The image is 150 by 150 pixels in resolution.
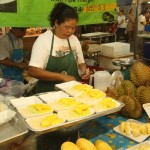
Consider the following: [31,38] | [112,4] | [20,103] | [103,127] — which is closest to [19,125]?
[20,103]

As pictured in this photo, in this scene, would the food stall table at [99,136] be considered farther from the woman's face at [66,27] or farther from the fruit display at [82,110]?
the woman's face at [66,27]

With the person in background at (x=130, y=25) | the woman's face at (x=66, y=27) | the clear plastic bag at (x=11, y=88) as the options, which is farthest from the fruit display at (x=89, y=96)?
the person in background at (x=130, y=25)

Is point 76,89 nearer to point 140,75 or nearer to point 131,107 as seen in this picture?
point 131,107

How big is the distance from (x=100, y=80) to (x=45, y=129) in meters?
0.86

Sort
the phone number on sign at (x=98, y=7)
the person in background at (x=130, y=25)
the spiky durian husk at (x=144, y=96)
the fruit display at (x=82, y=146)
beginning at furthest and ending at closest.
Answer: the person in background at (x=130, y=25)
the phone number on sign at (x=98, y=7)
the spiky durian husk at (x=144, y=96)
the fruit display at (x=82, y=146)

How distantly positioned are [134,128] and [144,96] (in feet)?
1.07

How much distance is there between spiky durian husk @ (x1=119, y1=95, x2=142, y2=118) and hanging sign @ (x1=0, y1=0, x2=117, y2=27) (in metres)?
1.26

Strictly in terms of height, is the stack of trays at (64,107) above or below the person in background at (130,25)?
below

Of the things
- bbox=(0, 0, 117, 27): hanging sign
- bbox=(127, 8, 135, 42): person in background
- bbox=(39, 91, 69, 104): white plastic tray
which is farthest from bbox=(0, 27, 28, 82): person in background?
bbox=(127, 8, 135, 42): person in background

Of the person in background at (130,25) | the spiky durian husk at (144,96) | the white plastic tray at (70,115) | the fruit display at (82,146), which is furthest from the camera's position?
the person in background at (130,25)

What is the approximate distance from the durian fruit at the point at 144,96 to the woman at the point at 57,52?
1.88ft

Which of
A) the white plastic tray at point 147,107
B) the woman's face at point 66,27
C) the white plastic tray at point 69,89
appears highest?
the woman's face at point 66,27

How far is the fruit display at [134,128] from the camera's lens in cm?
129

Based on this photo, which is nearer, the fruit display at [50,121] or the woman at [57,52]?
the fruit display at [50,121]
